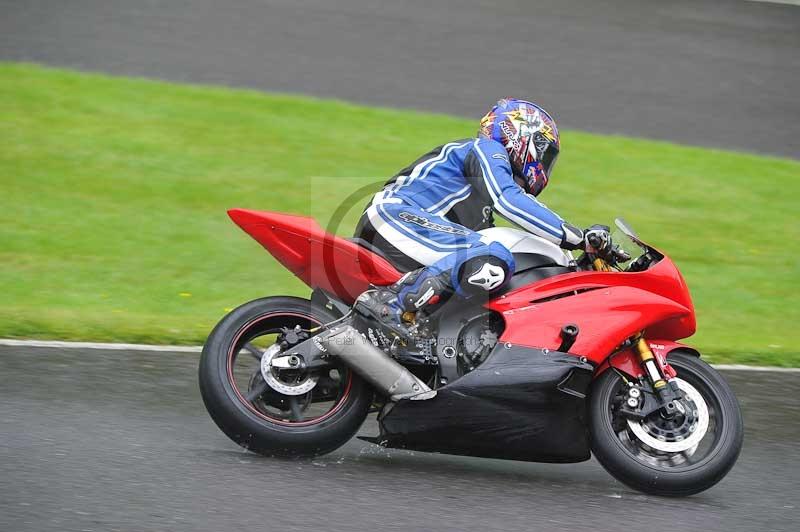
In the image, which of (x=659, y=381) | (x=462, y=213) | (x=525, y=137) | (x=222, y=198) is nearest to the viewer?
(x=659, y=381)

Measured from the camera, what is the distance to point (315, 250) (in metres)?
5.35

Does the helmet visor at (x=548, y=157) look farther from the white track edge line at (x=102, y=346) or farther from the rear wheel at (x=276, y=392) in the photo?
the white track edge line at (x=102, y=346)

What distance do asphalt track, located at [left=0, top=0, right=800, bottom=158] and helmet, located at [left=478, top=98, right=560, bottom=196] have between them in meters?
7.67

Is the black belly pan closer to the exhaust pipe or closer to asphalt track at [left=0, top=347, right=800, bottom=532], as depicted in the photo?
the exhaust pipe

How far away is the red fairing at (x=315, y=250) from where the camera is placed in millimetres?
5324

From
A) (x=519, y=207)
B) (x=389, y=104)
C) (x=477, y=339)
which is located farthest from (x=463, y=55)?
(x=477, y=339)

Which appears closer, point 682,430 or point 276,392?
point 682,430

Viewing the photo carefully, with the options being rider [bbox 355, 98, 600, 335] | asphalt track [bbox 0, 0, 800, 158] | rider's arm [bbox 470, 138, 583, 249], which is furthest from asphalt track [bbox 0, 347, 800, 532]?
asphalt track [bbox 0, 0, 800, 158]

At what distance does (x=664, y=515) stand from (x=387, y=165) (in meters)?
7.47

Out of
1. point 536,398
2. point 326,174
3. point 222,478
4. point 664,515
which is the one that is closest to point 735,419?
point 664,515

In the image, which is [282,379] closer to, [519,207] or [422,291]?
[422,291]

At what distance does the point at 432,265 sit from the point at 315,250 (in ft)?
1.86

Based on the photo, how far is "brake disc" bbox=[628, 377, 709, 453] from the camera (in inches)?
202

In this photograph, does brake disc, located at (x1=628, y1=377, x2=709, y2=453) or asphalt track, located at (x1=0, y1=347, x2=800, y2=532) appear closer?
asphalt track, located at (x1=0, y1=347, x2=800, y2=532)
